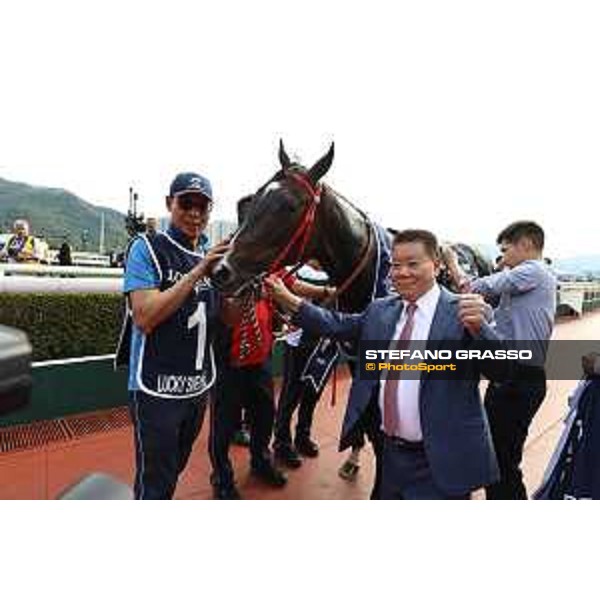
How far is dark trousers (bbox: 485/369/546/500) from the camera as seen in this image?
2.68 meters

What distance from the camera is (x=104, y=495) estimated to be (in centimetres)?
93

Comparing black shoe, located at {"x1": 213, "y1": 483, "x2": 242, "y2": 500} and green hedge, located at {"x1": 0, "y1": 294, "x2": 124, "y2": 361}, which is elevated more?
green hedge, located at {"x1": 0, "y1": 294, "x2": 124, "y2": 361}

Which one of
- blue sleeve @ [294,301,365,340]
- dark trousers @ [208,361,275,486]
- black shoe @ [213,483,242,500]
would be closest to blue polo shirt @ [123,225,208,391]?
blue sleeve @ [294,301,365,340]

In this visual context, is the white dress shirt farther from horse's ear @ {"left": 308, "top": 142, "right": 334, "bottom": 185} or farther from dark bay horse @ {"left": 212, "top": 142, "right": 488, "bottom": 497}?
horse's ear @ {"left": 308, "top": 142, "right": 334, "bottom": 185}

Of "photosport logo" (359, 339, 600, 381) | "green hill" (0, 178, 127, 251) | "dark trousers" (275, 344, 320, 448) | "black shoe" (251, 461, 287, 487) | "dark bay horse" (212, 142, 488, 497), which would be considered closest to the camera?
"photosport logo" (359, 339, 600, 381)

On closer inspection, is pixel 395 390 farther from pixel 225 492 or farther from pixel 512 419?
pixel 225 492

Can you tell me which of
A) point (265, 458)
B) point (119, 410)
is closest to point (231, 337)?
point (265, 458)

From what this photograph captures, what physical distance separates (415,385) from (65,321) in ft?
11.3

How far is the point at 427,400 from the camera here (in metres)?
1.75

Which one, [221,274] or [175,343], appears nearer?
[175,343]

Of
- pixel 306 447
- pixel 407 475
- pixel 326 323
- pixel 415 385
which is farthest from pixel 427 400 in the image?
pixel 306 447

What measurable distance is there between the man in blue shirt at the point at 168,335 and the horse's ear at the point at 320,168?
0.56 m

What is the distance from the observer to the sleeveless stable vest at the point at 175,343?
1.91 meters

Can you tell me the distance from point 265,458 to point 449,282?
4.91ft
